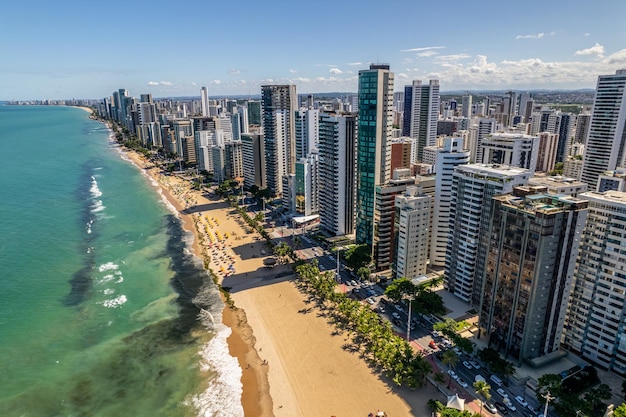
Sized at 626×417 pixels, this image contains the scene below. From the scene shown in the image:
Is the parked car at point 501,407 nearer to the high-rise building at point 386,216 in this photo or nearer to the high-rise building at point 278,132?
the high-rise building at point 386,216

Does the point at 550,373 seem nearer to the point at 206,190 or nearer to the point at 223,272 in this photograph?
the point at 223,272

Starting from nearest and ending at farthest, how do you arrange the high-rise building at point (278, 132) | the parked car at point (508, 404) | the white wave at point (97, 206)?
the parked car at point (508, 404) → the white wave at point (97, 206) → the high-rise building at point (278, 132)

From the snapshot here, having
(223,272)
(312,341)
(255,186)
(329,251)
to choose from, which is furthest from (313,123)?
(312,341)

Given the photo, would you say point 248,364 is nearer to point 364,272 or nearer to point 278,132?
point 364,272

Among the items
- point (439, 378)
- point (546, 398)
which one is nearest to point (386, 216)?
point (439, 378)

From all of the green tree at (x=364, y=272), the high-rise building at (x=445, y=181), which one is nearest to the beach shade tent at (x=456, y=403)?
the green tree at (x=364, y=272)

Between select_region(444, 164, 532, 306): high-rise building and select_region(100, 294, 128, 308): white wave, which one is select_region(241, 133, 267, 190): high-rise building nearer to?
select_region(100, 294, 128, 308): white wave
